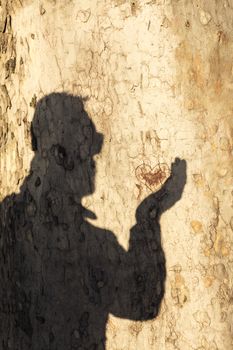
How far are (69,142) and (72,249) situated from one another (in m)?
0.56

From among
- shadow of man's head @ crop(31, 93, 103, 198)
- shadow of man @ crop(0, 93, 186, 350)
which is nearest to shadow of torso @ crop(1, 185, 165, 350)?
shadow of man @ crop(0, 93, 186, 350)

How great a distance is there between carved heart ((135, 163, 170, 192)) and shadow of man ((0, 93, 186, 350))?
29mm

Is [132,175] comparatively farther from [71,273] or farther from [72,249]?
[71,273]

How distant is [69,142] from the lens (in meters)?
3.38

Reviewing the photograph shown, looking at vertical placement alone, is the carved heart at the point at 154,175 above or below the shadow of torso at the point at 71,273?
above

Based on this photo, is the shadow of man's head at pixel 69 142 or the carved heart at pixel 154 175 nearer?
the carved heart at pixel 154 175

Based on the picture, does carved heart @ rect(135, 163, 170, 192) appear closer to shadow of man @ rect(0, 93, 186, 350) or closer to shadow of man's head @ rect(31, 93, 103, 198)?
shadow of man @ rect(0, 93, 186, 350)

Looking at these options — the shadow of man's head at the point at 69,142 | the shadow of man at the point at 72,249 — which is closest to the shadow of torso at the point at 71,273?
the shadow of man at the point at 72,249

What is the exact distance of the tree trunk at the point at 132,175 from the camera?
3.23 metres

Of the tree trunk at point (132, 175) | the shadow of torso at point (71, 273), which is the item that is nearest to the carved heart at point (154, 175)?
the tree trunk at point (132, 175)

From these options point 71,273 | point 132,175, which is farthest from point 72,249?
point 132,175

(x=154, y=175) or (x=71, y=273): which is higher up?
(x=154, y=175)

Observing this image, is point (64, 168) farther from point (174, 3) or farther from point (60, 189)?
point (174, 3)

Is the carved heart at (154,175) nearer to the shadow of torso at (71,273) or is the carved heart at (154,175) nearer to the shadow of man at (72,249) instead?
the shadow of man at (72,249)
